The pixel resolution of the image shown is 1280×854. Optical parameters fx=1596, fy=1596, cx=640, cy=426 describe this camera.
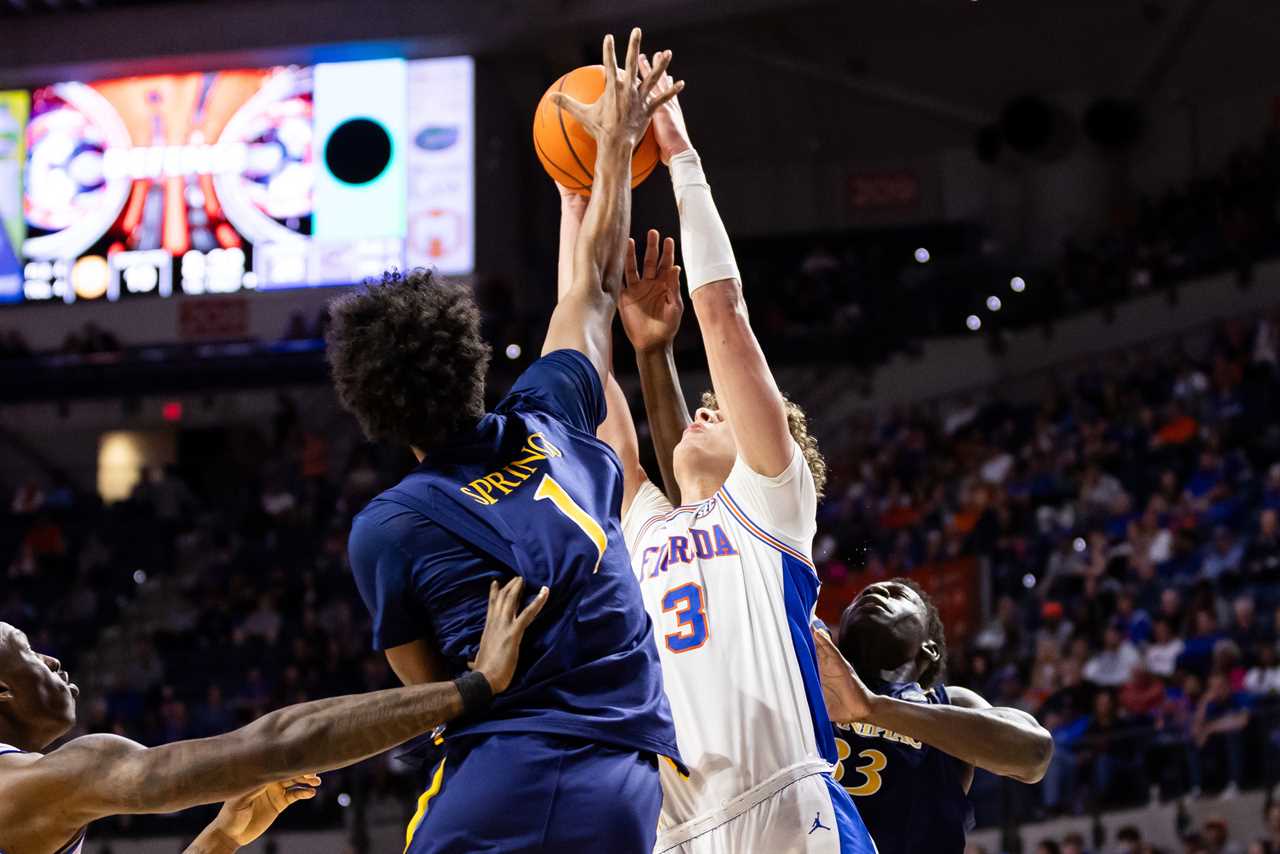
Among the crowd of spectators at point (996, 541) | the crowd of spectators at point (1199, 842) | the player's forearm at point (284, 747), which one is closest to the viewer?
the player's forearm at point (284, 747)

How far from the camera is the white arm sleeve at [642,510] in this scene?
13.5 feet

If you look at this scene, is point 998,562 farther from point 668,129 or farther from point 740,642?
point 740,642

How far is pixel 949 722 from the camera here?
4.10m

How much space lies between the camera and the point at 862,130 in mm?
21891

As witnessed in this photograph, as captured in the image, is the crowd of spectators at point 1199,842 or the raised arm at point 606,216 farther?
the crowd of spectators at point 1199,842

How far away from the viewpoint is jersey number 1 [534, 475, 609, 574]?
299 centimetres

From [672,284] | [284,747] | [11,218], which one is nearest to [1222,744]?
[672,284]

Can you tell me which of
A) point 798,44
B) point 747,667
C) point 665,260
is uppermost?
point 798,44

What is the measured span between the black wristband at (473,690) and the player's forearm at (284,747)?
12 mm

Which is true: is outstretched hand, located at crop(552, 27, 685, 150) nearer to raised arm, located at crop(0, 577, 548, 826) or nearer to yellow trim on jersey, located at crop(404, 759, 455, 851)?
raised arm, located at crop(0, 577, 548, 826)

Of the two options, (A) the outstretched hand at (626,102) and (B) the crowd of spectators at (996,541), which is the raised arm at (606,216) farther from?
(B) the crowd of spectators at (996,541)

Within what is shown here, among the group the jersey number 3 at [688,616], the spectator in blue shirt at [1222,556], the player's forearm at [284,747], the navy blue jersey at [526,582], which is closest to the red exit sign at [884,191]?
the spectator in blue shirt at [1222,556]

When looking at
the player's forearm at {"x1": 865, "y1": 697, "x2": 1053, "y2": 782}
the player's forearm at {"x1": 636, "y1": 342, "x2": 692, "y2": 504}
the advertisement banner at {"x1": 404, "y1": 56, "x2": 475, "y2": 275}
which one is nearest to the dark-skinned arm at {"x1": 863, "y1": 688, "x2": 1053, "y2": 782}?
the player's forearm at {"x1": 865, "y1": 697, "x2": 1053, "y2": 782}

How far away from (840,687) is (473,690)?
1.37 metres
